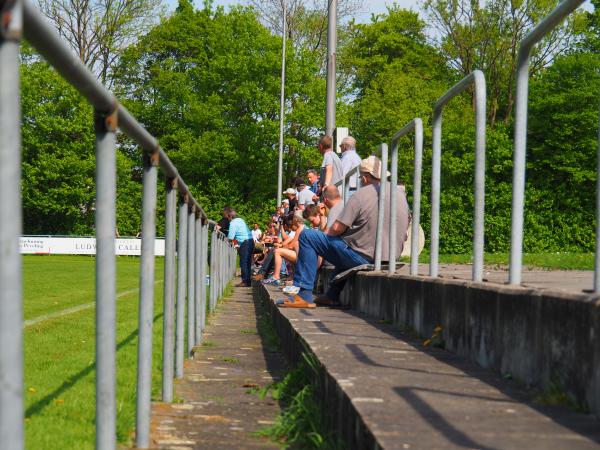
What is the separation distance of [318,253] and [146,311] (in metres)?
5.42

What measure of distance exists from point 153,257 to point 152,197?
23cm

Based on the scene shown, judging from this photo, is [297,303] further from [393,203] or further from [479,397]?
[479,397]

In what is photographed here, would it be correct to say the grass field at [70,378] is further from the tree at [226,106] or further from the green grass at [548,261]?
the tree at [226,106]

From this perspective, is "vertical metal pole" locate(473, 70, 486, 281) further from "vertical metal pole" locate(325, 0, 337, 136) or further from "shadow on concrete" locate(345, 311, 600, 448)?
"vertical metal pole" locate(325, 0, 337, 136)

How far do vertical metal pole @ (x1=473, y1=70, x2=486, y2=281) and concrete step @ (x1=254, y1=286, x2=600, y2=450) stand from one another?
469mm

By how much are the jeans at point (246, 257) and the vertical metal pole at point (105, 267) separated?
1817 centimetres

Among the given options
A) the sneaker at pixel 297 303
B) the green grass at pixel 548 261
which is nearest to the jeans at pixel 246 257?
the green grass at pixel 548 261

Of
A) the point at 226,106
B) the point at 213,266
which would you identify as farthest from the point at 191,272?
the point at 226,106

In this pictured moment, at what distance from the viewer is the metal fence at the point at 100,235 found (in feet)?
5.93

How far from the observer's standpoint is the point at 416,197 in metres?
7.11

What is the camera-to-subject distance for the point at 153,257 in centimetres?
420

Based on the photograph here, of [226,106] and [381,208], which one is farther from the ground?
[226,106]

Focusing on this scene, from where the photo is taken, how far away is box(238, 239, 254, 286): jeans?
70.1 feet

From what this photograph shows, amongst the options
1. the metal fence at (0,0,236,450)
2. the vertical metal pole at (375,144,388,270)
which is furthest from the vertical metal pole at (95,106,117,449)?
the vertical metal pole at (375,144,388,270)
